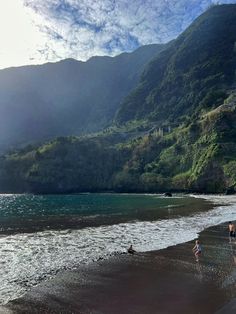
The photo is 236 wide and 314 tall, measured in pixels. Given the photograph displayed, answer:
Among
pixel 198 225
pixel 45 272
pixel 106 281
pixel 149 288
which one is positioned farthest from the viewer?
pixel 198 225

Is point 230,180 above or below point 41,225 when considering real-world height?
above

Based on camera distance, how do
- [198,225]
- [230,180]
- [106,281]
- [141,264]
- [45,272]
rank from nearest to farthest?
[106,281], [45,272], [141,264], [198,225], [230,180]

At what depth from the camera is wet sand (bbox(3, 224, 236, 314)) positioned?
26391mm

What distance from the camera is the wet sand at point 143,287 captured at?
26.4m

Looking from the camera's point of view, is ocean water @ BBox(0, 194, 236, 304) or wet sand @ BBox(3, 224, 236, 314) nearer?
wet sand @ BBox(3, 224, 236, 314)

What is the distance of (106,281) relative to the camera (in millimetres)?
33812

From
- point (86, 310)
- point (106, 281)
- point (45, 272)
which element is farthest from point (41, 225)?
point (86, 310)

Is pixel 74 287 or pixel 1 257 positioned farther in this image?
pixel 1 257

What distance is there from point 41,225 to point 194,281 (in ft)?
160

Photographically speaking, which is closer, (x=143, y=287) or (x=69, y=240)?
(x=143, y=287)

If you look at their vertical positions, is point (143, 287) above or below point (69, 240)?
above

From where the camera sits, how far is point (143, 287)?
31516mm

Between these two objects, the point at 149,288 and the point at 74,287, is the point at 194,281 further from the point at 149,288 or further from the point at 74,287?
the point at 74,287

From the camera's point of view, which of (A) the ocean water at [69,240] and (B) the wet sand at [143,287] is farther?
(A) the ocean water at [69,240]
